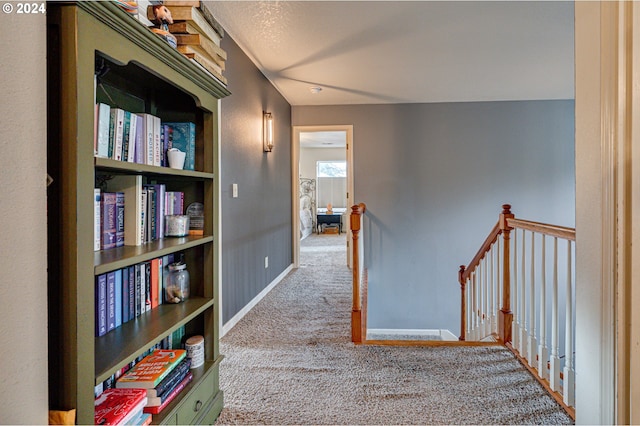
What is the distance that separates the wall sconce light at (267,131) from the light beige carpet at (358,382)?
71.3 inches

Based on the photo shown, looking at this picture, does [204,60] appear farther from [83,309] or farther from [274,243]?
[274,243]

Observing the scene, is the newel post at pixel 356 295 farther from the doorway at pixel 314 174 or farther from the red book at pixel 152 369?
the doorway at pixel 314 174

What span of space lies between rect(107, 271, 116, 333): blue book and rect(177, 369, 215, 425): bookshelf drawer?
42cm

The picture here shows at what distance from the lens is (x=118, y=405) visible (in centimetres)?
109

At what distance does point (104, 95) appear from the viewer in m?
1.25

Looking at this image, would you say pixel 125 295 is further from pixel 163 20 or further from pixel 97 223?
pixel 163 20

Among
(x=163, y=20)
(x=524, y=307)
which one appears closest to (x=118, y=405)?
(x=163, y=20)

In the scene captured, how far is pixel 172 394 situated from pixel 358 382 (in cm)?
98

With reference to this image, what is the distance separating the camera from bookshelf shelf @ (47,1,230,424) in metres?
0.80

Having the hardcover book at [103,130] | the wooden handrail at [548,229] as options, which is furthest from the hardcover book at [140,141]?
the wooden handrail at [548,229]

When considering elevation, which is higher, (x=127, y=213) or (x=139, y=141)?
(x=139, y=141)

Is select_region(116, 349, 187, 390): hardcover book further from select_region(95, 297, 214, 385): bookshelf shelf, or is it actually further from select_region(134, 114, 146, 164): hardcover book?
select_region(134, 114, 146, 164): hardcover book
